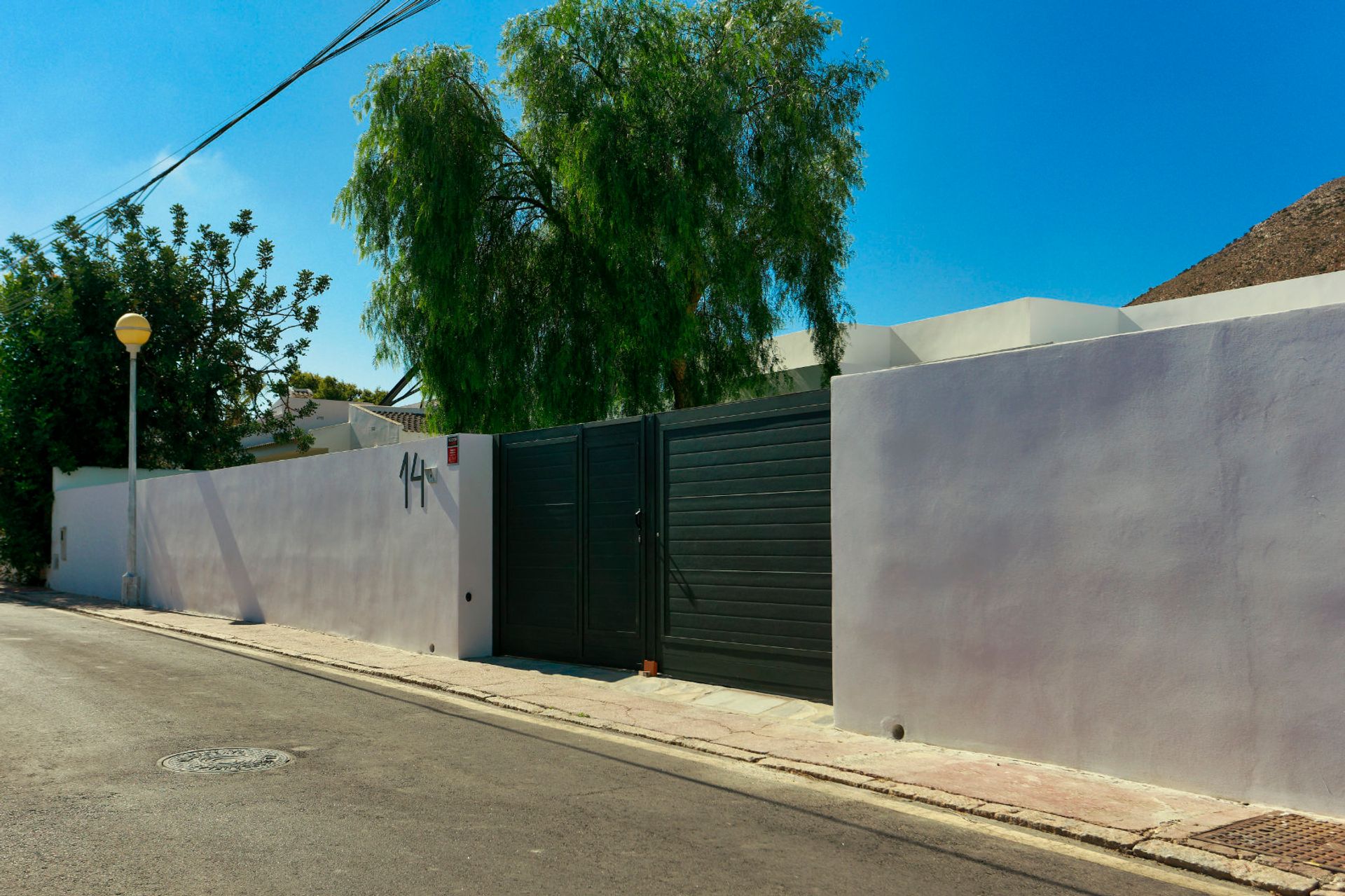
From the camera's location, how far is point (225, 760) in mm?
6680

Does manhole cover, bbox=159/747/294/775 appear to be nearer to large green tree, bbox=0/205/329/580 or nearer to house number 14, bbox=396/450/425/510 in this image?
house number 14, bbox=396/450/425/510

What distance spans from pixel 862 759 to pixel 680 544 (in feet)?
11.4

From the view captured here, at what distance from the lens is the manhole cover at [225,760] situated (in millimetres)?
6449

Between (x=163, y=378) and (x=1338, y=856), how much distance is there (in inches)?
1167

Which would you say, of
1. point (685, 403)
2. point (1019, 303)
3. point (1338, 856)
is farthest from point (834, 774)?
point (1019, 303)

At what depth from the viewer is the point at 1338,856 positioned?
15.3 ft

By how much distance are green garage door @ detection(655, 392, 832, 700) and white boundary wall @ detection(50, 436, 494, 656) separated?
294 cm

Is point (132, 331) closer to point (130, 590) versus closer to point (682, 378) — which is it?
point (130, 590)

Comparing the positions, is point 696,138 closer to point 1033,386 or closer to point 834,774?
point 1033,386

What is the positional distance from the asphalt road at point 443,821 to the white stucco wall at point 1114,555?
4.30 ft

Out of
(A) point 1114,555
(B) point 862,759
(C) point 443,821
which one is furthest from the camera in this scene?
(B) point 862,759

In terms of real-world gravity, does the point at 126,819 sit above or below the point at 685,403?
below

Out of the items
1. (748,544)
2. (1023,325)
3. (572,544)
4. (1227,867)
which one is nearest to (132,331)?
(572,544)

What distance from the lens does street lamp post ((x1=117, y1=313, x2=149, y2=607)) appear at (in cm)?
2045
